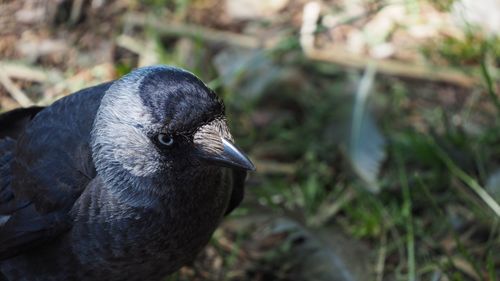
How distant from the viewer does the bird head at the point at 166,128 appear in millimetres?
3064

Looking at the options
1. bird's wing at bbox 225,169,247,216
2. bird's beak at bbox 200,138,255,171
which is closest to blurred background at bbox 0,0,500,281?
bird's wing at bbox 225,169,247,216

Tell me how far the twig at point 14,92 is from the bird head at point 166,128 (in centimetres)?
183

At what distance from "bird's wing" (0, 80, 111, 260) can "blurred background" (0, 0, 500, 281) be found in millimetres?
983

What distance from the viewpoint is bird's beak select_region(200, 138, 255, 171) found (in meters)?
3.10

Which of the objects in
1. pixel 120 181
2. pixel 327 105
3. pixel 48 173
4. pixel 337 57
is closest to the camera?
pixel 120 181

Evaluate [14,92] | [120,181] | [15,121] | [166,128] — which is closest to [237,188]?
[120,181]

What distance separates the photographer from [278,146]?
5070 mm

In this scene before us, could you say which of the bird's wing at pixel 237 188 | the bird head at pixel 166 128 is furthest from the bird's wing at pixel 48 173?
the bird's wing at pixel 237 188

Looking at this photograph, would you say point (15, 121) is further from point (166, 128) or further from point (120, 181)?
point (166, 128)

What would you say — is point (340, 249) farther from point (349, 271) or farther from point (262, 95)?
point (262, 95)

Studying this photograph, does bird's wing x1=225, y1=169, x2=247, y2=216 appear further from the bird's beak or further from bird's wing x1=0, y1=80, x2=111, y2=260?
bird's wing x1=0, y1=80, x2=111, y2=260

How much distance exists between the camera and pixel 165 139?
312 cm

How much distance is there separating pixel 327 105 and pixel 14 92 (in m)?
1.94

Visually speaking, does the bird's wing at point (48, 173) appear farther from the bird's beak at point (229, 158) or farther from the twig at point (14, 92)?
the twig at point (14, 92)
